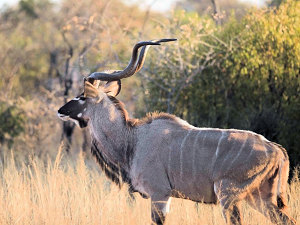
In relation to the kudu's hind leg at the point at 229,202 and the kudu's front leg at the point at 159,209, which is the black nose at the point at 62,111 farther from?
the kudu's hind leg at the point at 229,202

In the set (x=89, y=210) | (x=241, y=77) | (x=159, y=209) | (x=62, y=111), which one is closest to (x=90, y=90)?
(x=62, y=111)

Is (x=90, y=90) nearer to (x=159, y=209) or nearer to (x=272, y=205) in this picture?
(x=159, y=209)

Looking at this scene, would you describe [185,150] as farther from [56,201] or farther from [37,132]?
[37,132]

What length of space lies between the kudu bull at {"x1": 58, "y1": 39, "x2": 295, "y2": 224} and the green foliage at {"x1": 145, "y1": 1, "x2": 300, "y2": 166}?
228 cm

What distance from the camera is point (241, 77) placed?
6973 millimetres

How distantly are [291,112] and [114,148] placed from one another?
2547 millimetres

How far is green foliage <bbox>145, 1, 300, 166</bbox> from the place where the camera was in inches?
260

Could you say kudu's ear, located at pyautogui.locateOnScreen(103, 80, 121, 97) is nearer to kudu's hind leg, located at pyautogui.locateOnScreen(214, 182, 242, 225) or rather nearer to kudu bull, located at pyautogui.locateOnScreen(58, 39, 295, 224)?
kudu bull, located at pyautogui.locateOnScreen(58, 39, 295, 224)

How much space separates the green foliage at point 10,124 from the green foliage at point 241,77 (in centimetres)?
258

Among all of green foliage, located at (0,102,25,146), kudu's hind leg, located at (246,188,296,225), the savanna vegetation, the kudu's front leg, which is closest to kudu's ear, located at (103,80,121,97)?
the savanna vegetation

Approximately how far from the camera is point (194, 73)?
712 centimetres

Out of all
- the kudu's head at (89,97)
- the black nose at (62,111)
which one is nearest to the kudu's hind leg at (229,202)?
the kudu's head at (89,97)

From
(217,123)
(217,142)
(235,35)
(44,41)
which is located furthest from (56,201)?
(44,41)

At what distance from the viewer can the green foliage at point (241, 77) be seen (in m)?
6.59
